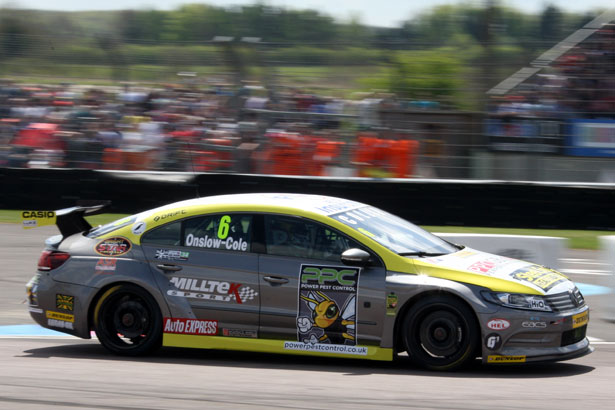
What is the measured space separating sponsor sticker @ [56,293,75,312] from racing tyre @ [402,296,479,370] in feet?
8.80

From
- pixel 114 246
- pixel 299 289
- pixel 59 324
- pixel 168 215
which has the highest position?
pixel 168 215

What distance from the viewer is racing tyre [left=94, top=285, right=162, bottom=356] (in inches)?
266

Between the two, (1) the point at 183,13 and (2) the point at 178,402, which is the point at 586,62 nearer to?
(1) the point at 183,13

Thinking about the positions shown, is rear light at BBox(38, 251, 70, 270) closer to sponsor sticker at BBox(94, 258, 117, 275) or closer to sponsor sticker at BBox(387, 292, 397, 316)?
sponsor sticker at BBox(94, 258, 117, 275)

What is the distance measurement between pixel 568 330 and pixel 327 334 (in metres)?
1.72

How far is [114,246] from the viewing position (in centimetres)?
693

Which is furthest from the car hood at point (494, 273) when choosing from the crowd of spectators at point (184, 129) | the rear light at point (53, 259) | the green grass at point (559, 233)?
the crowd of spectators at point (184, 129)

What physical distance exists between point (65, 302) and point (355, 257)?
2.45 metres

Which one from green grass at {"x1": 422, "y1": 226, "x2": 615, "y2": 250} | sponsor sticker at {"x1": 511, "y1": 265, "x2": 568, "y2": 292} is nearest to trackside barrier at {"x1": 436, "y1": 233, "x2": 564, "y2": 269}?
sponsor sticker at {"x1": 511, "y1": 265, "x2": 568, "y2": 292}

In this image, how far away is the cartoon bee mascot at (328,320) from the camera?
6.27 metres

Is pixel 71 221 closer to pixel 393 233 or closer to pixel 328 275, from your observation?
pixel 328 275

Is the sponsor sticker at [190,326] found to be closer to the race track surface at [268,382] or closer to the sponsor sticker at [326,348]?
the race track surface at [268,382]

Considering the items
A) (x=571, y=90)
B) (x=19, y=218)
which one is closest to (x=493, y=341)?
(x=571, y=90)

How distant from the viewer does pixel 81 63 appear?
61.0 feet
